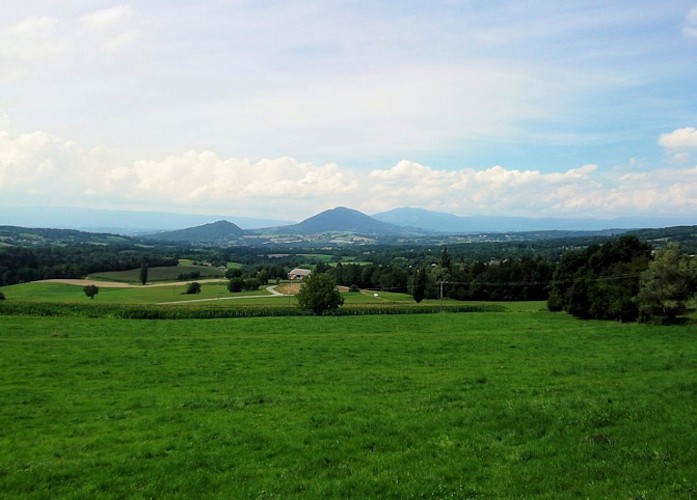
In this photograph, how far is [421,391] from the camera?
60.1 feet

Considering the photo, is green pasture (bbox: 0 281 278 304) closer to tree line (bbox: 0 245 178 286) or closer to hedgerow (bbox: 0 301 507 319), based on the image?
tree line (bbox: 0 245 178 286)

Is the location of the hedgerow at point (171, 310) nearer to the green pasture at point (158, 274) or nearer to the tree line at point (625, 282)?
the tree line at point (625, 282)

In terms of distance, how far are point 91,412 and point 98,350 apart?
1371 centimetres

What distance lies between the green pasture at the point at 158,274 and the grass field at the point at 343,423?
374ft

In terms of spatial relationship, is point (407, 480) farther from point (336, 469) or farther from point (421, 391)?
point (421, 391)

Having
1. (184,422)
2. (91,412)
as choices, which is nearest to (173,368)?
(91,412)

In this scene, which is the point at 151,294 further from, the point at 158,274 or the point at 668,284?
the point at 668,284

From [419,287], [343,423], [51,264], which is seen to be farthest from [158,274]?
[343,423]

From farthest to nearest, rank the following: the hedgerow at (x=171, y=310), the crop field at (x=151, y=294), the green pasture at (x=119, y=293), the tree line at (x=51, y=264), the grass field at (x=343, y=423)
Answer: the tree line at (x=51, y=264)
the green pasture at (x=119, y=293)
the crop field at (x=151, y=294)
the hedgerow at (x=171, y=310)
the grass field at (x=343, y=423)

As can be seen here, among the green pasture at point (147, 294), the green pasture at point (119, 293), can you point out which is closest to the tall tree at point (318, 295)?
the green pasture at point (147, 294)

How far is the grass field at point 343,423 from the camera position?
9.97 meters

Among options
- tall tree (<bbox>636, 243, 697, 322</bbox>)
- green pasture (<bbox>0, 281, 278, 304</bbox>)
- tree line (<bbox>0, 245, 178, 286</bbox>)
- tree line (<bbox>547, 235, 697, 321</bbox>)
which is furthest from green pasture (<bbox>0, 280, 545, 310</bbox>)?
tall tree (<bbox>636, 243, 697, 322</bbox>)

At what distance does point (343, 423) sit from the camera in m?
14.0

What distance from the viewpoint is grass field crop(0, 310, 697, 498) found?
32.7 ft
